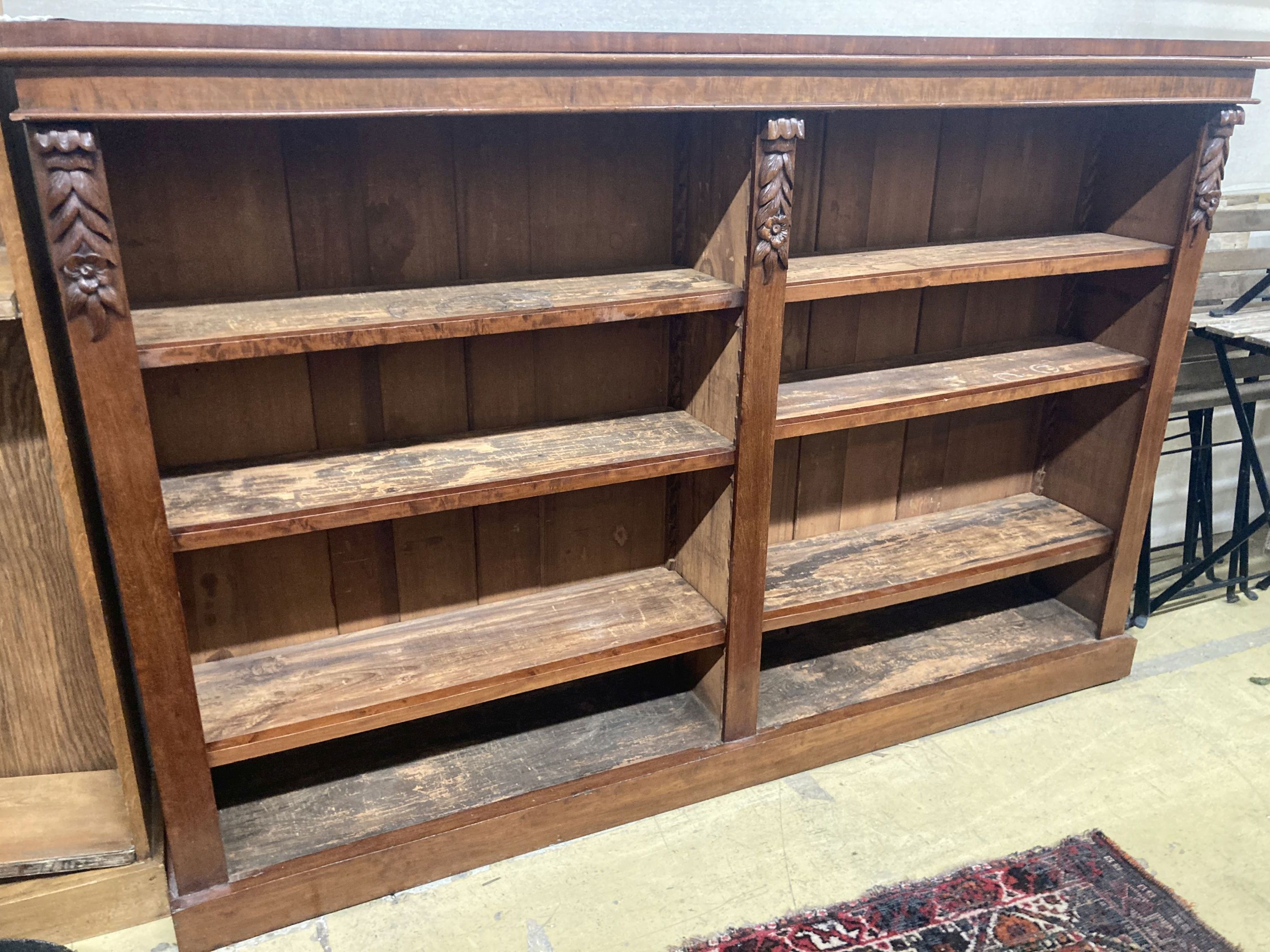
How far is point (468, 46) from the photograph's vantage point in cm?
153

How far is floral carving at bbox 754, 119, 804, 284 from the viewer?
1.78 metres

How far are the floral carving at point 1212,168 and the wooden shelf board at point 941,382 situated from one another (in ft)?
1.16

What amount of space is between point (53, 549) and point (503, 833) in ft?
3.45

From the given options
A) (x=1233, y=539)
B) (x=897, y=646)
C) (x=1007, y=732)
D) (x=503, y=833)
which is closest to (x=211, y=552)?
(x=503, y=833)

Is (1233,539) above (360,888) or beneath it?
above

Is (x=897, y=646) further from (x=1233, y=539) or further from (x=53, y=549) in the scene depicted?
(x=53, y=549)

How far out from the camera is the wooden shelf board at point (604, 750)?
80.1 inches

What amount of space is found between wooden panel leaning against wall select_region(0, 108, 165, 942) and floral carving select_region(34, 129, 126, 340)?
304 millimetres

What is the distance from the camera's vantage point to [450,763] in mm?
2223

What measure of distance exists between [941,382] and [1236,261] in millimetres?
1295

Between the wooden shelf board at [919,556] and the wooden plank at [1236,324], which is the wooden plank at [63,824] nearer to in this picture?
the wooden shelf board at [919,556]

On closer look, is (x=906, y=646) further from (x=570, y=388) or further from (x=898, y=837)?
(x=570, y=388)

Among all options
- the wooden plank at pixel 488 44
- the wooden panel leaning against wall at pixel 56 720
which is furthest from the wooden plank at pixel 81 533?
the wooden plank at pixel 488 44

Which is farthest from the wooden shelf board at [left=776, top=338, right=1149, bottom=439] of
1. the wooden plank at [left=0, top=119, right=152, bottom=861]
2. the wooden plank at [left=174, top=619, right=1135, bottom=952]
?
the wooden plank at [left=0, top=119, right=152, bottom=861]
